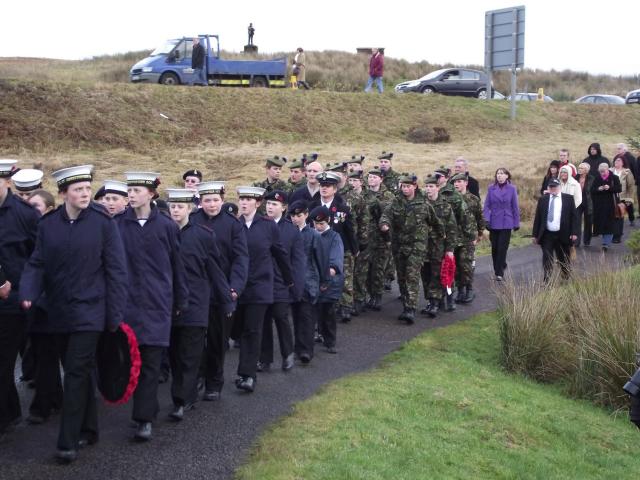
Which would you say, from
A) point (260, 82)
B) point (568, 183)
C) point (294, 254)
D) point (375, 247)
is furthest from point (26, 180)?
point (260, 82)

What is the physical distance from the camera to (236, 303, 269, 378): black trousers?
29.4 ft

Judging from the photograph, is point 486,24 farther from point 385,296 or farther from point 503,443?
point 503,443

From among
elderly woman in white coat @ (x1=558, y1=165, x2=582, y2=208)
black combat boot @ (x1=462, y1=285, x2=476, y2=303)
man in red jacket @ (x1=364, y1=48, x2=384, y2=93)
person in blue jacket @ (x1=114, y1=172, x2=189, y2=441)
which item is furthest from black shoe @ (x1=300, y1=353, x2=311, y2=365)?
man in red jacket @ (x1=364, y1=48, x2=384, y2=93)

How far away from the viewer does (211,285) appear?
8.29 metres

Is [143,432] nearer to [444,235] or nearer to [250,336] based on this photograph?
[250,336]

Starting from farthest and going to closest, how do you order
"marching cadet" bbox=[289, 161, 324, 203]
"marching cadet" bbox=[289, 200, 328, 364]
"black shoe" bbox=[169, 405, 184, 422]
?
"marching cadet" bbox=[289, 161, 324, 203] < "marching cadet" bbox=[289, 200, 328, 364] < "black shoe" bbox=[169, 405, 184, 422]

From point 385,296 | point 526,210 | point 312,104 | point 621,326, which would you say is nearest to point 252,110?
point 312,104

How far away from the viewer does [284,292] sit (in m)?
9.57

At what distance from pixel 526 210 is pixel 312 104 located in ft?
52.7

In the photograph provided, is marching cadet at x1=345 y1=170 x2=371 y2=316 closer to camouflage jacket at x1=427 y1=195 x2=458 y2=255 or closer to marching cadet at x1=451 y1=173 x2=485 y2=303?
camouflage jacket at x1=427 y1=195 x2=458 y2=255

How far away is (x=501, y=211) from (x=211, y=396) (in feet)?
26.1

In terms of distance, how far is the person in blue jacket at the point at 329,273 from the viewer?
10516mm

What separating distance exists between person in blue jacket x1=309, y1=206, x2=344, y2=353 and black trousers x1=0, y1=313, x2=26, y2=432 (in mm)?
3889

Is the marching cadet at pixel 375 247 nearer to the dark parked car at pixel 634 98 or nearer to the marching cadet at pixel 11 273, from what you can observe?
the marching cadet at pixel 11 273
